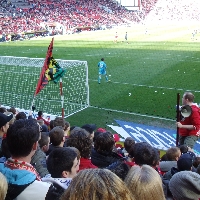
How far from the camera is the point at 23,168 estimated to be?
315 cm

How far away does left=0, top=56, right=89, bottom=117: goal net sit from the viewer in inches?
574

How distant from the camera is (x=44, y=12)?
189ft

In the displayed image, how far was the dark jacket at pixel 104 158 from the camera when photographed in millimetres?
4633

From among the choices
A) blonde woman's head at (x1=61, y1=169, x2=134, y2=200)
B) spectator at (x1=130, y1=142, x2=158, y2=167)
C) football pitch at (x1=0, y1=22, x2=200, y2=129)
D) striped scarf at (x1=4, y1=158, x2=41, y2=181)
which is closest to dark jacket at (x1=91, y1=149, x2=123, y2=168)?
spectator at (x1=130, y1=142, x2=158, y2=167)

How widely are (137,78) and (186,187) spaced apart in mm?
16455

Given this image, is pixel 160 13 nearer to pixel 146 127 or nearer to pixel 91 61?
pixel 91 61

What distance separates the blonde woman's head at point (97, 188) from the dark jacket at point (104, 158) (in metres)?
2.62

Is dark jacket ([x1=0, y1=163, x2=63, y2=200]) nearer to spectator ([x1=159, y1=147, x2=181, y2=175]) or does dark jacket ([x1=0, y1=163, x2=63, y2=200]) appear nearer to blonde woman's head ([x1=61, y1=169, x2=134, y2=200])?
blonde woman's head ([x1=61, y1=169, x2=134, y2=200])

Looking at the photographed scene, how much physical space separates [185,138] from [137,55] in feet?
66.9

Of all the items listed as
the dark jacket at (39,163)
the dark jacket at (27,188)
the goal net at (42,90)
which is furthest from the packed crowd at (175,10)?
the dark jacket at (27,188)

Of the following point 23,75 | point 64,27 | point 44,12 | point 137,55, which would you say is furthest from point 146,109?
point 44,12

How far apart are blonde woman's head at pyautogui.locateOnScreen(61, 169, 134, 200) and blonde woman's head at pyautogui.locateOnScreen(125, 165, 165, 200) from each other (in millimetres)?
593

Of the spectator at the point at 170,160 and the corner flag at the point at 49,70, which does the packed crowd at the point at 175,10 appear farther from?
the spectator at the point at 170,160

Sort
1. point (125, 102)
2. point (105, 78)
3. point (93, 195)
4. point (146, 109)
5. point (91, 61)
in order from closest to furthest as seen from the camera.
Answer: point (93, 195) → point (146, 109) → point (125, 102) → point (105, 78) → point (91, 61)
